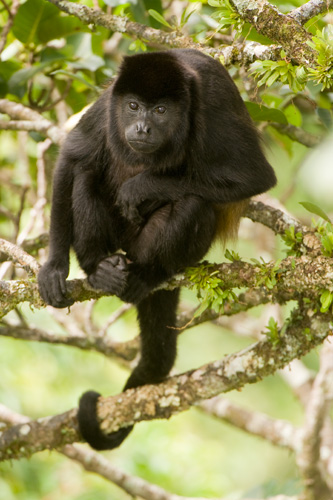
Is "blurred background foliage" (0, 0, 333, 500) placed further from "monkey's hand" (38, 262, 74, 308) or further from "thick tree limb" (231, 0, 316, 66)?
"monkey's hand" (38, 262, 74, 308)

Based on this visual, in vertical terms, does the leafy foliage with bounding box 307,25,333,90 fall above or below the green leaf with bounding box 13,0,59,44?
below

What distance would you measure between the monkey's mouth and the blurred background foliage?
57 cm

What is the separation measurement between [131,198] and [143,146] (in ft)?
0.90

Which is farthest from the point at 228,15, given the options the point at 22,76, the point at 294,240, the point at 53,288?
the point at 22,76

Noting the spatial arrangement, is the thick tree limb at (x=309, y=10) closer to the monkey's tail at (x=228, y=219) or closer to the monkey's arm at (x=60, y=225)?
the monkey's tail at (x=228, y=219)

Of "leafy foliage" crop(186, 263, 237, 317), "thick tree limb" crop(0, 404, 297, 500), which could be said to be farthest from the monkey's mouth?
"thick tree limb" crop(0, 404, 297, 500)

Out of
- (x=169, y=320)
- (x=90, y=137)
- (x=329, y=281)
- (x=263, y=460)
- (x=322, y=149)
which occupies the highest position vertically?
(x=322, y=149)

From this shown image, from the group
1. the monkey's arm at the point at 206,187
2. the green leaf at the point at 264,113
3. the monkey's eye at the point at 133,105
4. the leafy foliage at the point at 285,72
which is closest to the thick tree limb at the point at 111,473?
the monkey's arm at the point at 206,187

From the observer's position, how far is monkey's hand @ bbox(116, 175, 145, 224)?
3.13 m

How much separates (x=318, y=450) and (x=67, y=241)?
1.97m

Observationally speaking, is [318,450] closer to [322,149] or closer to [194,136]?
[322,149]

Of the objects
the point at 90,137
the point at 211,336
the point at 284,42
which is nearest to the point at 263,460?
the point at 211,336

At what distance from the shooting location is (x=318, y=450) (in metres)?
3.86

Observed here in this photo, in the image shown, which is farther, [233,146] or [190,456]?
[190,456]
